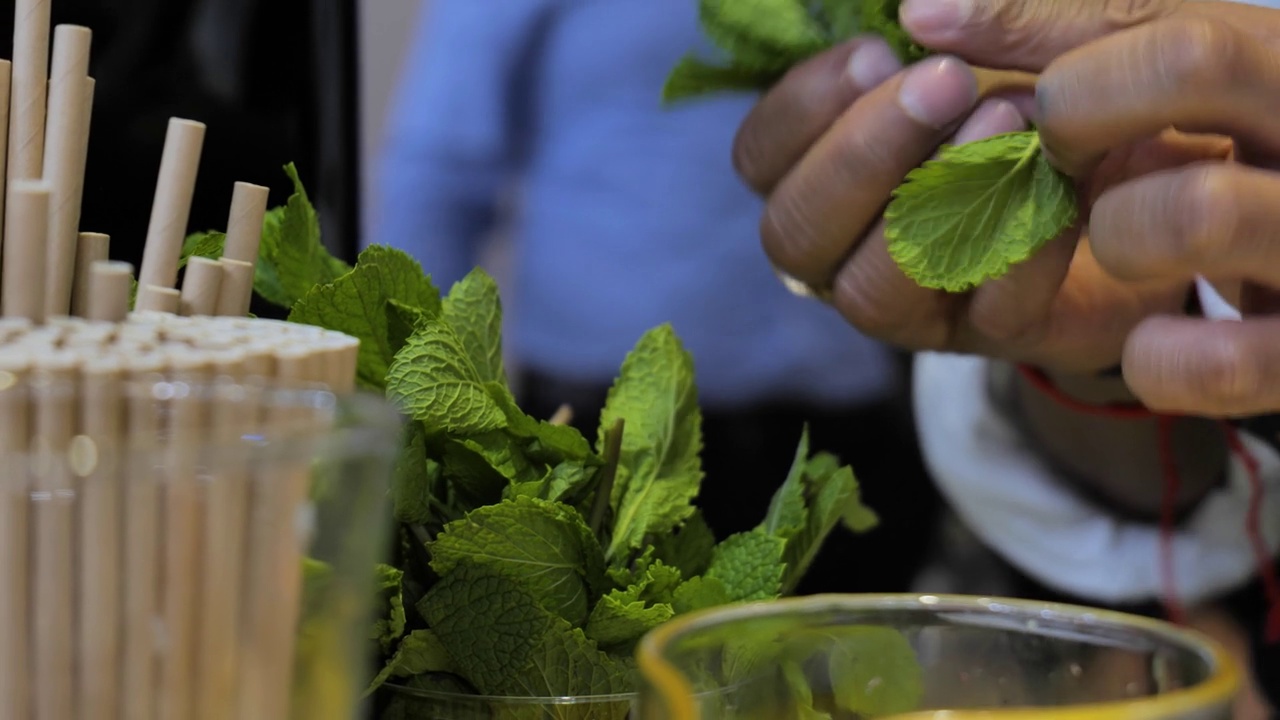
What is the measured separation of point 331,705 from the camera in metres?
0.17

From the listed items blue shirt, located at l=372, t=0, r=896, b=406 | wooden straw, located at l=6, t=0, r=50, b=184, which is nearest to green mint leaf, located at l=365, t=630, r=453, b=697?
wooden straw, located at l=6, t=0, r=50, b=184

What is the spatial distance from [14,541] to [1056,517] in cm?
55

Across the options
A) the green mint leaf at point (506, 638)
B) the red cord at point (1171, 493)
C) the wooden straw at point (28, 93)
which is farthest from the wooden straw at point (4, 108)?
the red cord at point (1171, 493)

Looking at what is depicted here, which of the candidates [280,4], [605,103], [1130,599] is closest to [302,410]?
[280,4]

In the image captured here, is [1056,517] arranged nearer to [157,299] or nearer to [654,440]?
[654,440]

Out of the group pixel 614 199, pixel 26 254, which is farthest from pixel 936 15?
pixel 614 199

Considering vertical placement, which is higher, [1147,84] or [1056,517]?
[1147,84]

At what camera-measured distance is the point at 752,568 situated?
0.27 metres

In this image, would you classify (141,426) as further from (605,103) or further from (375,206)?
(375,206)

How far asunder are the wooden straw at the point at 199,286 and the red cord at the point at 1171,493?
410 millimetres

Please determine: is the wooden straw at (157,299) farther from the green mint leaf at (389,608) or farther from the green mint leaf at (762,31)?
the green mint leaf at (762,31)

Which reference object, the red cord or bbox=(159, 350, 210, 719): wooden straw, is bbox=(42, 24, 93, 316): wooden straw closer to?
bbox=(159, 350, 210, 719): wooden straw

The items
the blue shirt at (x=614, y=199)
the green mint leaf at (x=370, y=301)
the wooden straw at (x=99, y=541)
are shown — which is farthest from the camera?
the blue shirt at (x=614, y=199)

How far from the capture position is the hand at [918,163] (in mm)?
328
